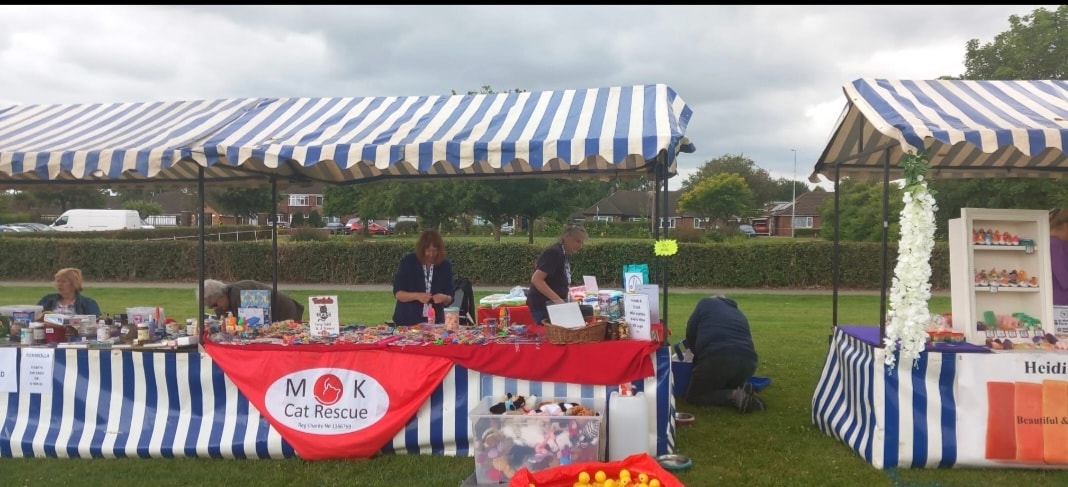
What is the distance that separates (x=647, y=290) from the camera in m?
4.34

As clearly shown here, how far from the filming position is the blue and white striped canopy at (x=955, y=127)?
3.71 metres

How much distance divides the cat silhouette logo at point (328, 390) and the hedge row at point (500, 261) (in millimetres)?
10570

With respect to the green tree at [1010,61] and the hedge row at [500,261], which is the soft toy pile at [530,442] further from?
the green tree at [1010,61]

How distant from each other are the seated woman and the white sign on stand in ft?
7.82

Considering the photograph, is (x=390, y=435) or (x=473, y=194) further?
(x=473, y=194)

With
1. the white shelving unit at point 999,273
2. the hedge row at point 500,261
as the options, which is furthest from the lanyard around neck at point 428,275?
the hedge row at point 500,261

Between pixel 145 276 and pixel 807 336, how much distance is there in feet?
51.1

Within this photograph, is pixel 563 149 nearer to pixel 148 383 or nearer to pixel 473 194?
pixel 148 383

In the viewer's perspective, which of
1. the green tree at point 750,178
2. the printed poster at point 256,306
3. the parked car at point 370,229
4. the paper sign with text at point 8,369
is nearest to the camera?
the paper sign with text at point 8,369

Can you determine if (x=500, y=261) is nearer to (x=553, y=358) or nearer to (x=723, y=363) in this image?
(x=723, y=363)

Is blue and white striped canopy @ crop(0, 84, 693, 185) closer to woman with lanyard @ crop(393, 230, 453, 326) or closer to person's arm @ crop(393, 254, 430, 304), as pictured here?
woman with lanyard @ crop(393, 230, 453, 326)

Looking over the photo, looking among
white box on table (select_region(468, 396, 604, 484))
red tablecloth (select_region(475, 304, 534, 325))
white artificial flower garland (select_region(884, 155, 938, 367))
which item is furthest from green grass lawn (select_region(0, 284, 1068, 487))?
red tablecloth (select_region(475, 304, 534, 325))

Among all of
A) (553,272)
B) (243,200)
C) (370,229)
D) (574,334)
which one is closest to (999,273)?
(574,334)

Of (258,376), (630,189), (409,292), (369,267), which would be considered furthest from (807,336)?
(630,189)
